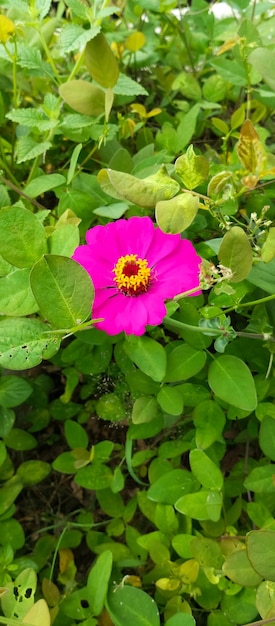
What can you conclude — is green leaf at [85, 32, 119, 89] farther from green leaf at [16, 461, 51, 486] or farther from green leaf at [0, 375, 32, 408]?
green leaf at [16, 461, 51, 486]

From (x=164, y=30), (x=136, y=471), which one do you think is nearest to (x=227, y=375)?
(x=136, y=471)

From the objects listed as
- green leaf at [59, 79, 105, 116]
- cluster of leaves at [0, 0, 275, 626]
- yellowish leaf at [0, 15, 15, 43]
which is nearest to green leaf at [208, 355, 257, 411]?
cluster of leaves at [0, 0, 275, 626]

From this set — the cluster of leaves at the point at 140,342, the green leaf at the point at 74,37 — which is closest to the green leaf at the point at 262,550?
the cluster of leaves at the point at 140,342

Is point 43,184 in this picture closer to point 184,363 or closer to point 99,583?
point 184,363

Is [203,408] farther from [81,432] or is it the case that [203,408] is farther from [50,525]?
[50,525]

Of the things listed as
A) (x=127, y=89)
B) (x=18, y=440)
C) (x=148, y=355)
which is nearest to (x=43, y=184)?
(x=127, y=89)

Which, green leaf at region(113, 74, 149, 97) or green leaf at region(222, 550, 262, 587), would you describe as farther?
green leaf at region(113, 74, 149, 97)

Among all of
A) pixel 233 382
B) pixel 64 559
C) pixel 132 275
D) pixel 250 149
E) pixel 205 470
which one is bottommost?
pixel 64 559
